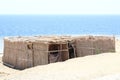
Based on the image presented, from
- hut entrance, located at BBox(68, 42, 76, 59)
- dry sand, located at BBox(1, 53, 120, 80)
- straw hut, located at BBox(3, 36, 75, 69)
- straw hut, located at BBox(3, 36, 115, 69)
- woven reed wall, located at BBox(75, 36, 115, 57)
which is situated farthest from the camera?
hut entrance, located at BBox(68, 42, 76, 59)

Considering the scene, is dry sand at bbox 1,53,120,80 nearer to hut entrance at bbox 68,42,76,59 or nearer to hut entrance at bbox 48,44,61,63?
hut entrance at bbox 48,44,61,63

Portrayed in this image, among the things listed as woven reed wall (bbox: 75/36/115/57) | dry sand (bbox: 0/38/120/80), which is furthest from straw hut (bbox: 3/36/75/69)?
dry sand (bbox: 0/38/120/80)

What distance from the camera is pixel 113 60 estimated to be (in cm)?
1638

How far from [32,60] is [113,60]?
273 inches

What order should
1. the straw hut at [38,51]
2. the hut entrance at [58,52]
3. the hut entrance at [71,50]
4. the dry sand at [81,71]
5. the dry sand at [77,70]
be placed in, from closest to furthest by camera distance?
the dry sand at [81,71]
the dry sand at [77,70]
the straw hut at [38,51]
the hut entrance at [58,52]
the hut entrance at [71,50]

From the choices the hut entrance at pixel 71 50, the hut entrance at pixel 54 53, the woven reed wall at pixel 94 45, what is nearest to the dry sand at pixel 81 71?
the woven reed wall at pixel 94 45

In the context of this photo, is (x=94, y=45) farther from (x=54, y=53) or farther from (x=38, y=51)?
(x=38, y=51)

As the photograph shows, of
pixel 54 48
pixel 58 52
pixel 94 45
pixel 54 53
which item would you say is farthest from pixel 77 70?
pixel 54 48

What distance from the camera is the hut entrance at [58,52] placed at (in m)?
21.6

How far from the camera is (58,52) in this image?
22031mm

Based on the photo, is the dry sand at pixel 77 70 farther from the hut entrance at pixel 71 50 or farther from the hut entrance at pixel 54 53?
the hut entrance at pixel 71 50

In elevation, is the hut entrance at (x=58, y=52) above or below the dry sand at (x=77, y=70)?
above

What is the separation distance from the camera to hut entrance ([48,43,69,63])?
21641mm

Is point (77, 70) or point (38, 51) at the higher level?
point (38, 51)
